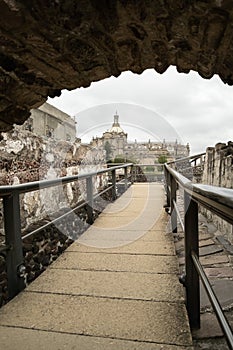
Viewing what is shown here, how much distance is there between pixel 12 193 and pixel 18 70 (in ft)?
2.40

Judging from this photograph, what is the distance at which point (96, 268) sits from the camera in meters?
2.36

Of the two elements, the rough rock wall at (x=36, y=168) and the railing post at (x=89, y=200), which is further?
the railing post at (x=89, y=200)

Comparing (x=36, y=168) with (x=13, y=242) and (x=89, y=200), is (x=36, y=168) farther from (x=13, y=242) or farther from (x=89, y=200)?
(x=13, y=242)

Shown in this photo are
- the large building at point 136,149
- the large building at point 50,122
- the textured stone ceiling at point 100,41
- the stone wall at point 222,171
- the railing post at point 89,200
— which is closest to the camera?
the textured stone ceiling at point 100,41

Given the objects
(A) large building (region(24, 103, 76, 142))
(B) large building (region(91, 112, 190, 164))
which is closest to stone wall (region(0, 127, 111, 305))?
(B) large building (region(91, 112, 190, 164))

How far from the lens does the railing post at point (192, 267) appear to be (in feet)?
4.74

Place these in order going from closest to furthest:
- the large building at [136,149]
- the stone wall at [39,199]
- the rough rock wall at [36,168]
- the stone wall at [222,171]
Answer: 1. the stone wall at [39,199]
2. the rough rock wall at [36,168]
3. the stone wall at [222,171]
4. the large building at [136,149]

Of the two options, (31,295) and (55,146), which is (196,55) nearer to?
(31,295)

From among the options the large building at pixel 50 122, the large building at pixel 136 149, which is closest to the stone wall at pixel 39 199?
the large building at pixel 136 149

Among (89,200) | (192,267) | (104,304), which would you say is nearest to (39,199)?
(89,200)

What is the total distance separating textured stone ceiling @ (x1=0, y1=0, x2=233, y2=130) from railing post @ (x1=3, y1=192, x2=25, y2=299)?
535 mm

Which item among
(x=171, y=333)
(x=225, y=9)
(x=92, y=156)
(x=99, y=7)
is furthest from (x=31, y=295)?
(x=92, y=156)

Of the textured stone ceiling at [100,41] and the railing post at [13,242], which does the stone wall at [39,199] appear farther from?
the textured stone ceiling at [100,41]

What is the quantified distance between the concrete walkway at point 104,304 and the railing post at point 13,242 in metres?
0.10
